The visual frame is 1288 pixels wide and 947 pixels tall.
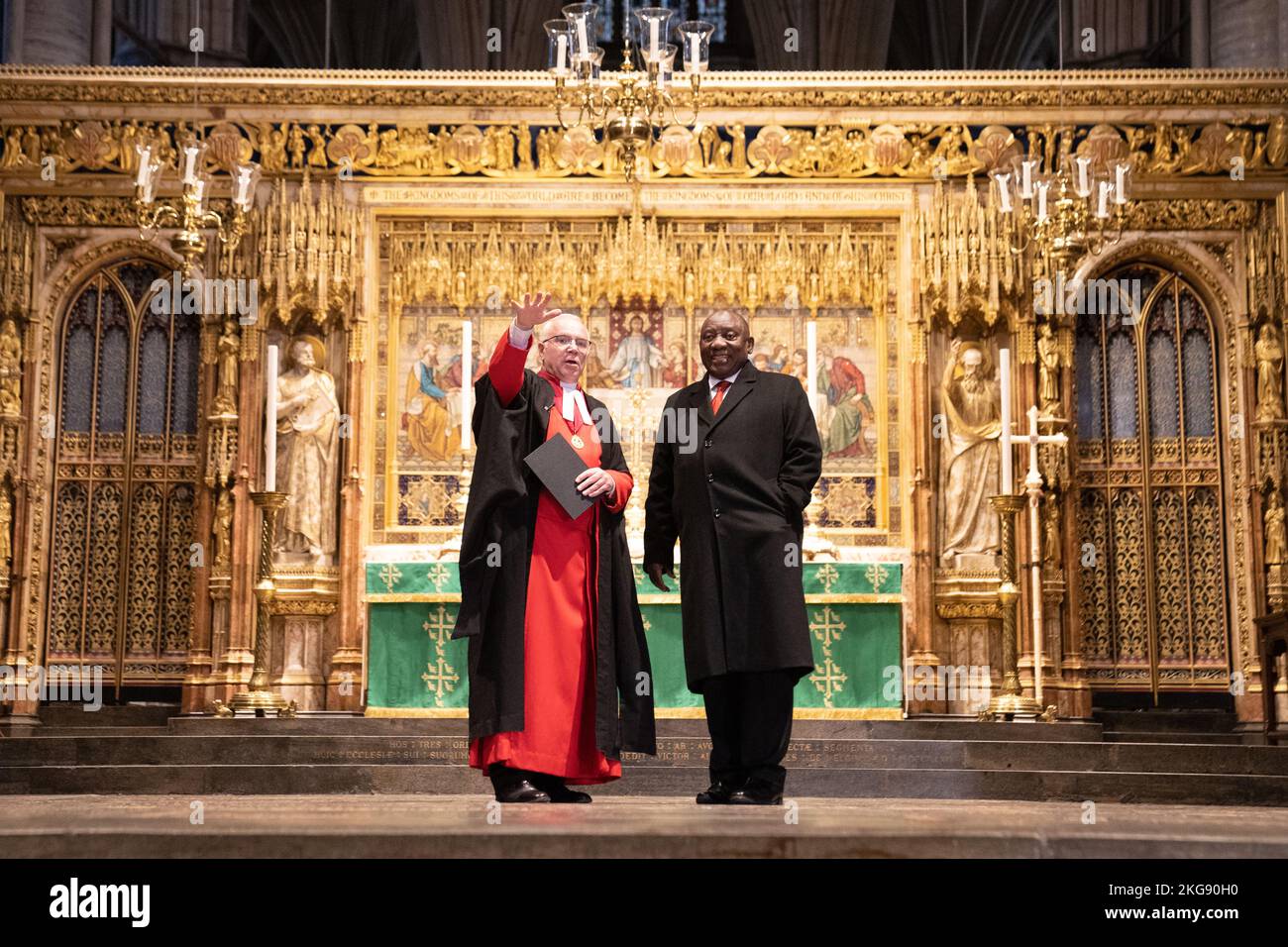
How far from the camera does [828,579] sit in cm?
1071

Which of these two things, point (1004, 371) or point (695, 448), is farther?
point (1004, 371)

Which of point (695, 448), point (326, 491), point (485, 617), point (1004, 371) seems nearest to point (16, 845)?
point (485, 617)

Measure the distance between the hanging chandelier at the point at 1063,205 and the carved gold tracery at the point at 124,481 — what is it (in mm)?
5974

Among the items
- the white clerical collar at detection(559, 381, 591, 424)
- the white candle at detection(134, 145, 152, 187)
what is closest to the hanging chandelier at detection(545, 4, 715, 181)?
the white candle at detection(134, 145, 152, 187)

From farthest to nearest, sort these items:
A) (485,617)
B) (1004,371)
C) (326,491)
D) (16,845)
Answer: (326,491), (1004,371), (485,617), (16,845)

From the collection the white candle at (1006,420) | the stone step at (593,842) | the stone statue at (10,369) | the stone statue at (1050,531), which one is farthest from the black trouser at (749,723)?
the stone statue at (10,369)

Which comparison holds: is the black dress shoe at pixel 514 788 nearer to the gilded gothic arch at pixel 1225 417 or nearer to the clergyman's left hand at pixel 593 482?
the clergyman's left hand at pixel 593 482

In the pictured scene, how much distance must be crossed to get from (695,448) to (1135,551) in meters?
6.67

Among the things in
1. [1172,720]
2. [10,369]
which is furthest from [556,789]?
[10,369]

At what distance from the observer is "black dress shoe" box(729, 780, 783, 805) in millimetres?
5414

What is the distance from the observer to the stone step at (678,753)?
8375 millimetres

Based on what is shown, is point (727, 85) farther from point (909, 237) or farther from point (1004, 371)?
point (1004, 371)

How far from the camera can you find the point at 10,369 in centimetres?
1133

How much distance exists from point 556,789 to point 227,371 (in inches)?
259
